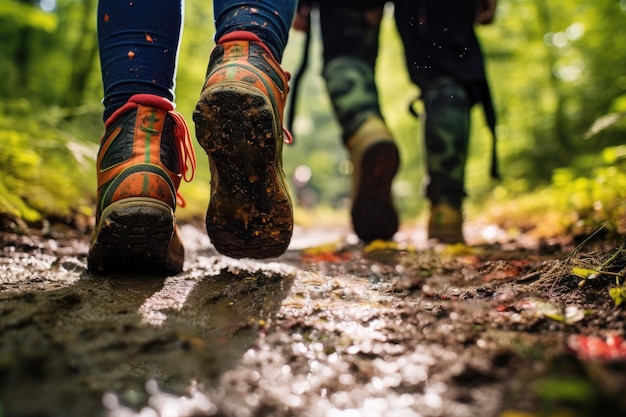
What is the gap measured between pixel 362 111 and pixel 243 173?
3.72 feet

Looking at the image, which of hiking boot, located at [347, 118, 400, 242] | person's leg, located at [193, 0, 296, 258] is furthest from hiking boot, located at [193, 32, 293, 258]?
hiking boot, located at [347, 118, 400, 242]

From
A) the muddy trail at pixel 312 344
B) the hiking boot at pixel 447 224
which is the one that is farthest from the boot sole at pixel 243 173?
the hiking boot at pixel 447 224

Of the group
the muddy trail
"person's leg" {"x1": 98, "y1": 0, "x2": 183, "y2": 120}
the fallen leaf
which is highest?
"person's leg" {"x1": 98, "y1": 0, "x2": 183, "y2": 120}

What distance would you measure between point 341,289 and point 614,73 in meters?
4.51

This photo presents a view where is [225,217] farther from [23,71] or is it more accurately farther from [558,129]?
[558,129]

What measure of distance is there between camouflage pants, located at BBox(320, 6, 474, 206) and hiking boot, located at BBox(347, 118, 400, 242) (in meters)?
0.13

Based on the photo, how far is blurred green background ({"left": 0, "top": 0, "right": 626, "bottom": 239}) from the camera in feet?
6.91

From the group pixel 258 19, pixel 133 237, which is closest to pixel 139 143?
pixel 133 237

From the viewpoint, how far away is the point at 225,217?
124 cm

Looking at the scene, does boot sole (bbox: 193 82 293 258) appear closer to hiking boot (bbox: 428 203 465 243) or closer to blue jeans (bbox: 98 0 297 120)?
blue jeans (bbox: 98 0 297 120)

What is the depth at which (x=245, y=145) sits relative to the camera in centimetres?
111

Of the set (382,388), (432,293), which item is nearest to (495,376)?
(382,388)

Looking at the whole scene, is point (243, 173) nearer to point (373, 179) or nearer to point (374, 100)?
point (373, 179)

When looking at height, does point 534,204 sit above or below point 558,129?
below
